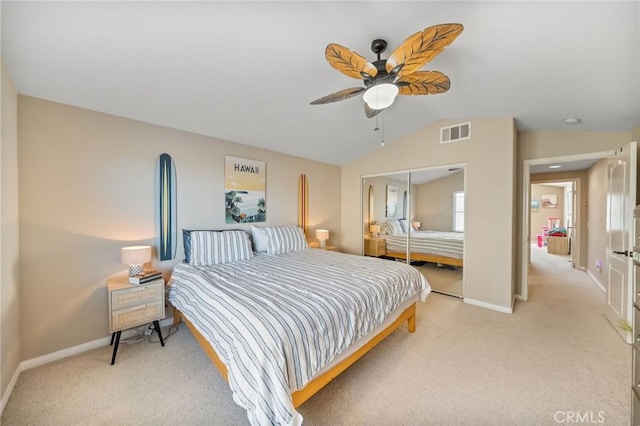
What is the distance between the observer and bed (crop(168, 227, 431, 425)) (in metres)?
1.32

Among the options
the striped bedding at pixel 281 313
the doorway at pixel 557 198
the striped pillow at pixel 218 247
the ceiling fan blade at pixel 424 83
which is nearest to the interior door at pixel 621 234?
the doorway at pixel 557 198

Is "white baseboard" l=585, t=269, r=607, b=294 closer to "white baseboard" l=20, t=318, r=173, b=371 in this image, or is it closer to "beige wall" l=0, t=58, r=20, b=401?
"white baseboard" l=20, t=318, r=173, b=371

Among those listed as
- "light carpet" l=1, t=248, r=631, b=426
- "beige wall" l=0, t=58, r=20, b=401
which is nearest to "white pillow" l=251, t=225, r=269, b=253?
"light carpet" l=1, t=248, r=631, b=426

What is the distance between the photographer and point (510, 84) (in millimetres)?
2471

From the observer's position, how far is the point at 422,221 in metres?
4.52

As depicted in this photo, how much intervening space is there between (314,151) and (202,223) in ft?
7.45

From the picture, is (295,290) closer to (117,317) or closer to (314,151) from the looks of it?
(117,317)

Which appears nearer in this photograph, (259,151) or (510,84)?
(510,84)

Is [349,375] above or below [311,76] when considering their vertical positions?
below

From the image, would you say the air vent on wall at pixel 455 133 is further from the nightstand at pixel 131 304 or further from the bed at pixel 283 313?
the nightstand at pixel 131 304

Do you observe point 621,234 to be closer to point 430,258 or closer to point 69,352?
point 430,258

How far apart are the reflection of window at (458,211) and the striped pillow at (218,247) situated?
10.7 feet

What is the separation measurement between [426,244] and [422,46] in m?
3.54

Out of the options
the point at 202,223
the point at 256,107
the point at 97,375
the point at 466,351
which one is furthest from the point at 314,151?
the point at 97,375
